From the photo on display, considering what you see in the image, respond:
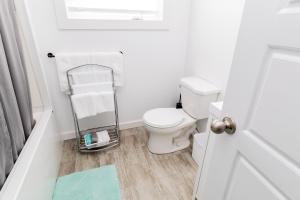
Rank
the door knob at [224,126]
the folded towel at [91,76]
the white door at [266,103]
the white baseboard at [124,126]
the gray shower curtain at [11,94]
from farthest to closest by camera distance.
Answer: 1. the white baseboard at [124,126]
2. the folded towel at [91,76]
3. the gray shower curtain at [11,94]
4. the door knob at [224,126]
5. the white door at [266,103]

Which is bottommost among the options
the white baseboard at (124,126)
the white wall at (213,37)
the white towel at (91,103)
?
the white baseboard at (124,126)

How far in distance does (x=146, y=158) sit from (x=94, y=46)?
122 cm

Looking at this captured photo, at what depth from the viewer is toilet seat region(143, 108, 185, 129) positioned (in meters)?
1.69

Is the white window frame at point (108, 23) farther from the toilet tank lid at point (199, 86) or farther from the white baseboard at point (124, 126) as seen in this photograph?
A: the white baseboard at point (124, 126)

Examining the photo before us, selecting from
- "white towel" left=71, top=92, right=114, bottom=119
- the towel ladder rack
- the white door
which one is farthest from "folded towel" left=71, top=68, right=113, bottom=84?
the white door

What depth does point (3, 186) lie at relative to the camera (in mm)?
898

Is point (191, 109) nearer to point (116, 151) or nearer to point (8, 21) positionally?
point (116, 151)

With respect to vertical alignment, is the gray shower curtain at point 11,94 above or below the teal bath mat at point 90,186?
above

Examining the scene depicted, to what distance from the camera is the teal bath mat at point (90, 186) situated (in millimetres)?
1438

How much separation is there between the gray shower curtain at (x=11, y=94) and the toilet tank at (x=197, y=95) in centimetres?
134

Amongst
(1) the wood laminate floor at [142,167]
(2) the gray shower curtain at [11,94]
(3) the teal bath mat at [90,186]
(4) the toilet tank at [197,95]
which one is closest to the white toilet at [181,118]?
(4) the toilet tank at [197,95]

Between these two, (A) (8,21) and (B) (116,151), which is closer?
(A) (8,21)

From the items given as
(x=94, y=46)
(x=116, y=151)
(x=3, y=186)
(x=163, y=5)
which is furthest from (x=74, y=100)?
(x=163, y=5)

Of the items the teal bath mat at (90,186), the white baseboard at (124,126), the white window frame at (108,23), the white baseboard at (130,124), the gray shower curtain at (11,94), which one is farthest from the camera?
the white baseboard at (130,124)
